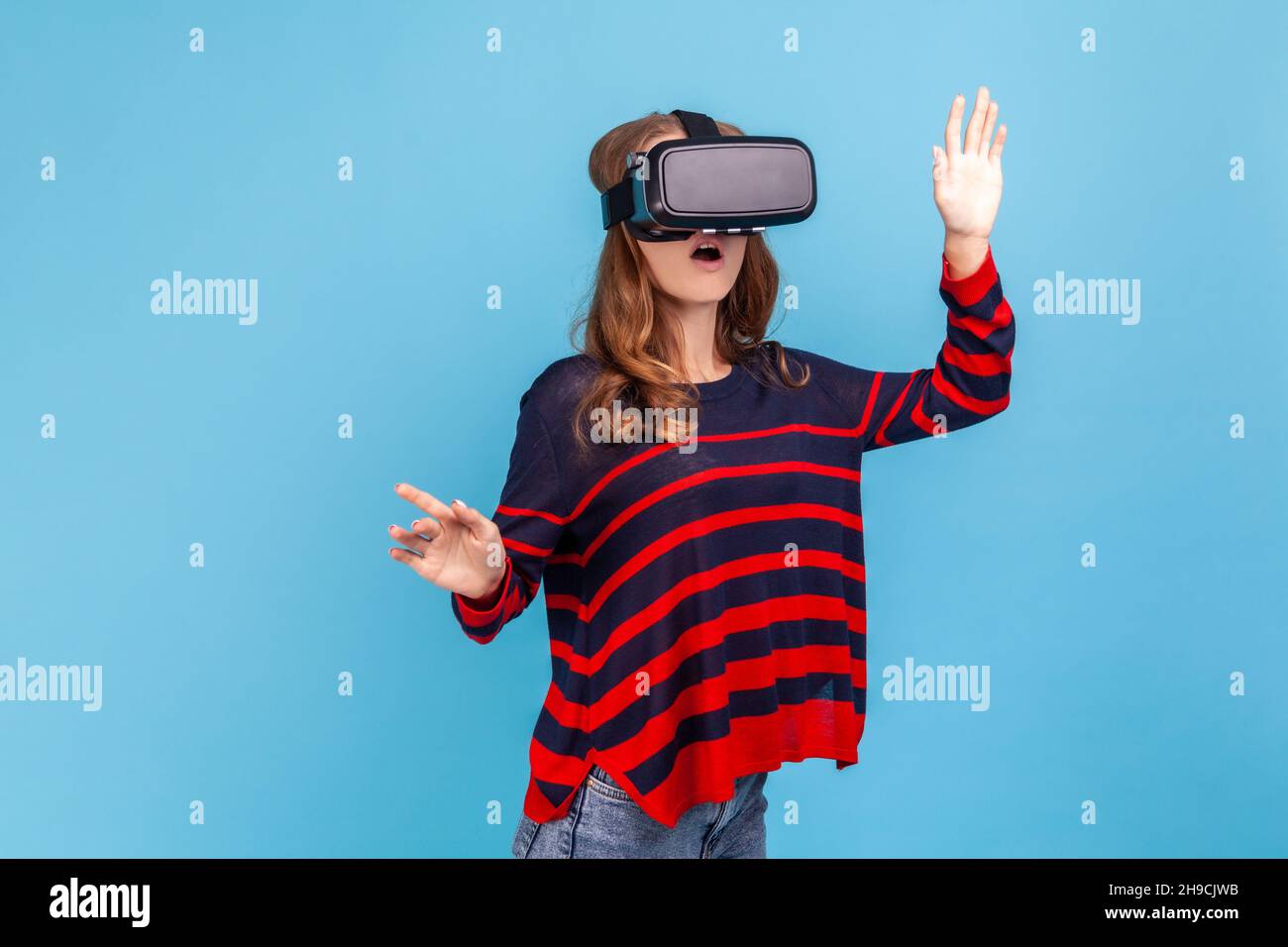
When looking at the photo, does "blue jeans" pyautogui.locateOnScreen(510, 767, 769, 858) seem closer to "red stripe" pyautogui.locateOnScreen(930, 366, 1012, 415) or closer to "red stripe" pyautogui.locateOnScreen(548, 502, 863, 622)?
"red stripe" pyautogui.locateOnScreen(548, 502, 863, 622)

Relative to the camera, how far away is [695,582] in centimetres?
136

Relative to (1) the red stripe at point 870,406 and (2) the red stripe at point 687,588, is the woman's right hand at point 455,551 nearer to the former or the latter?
(2) the red stripe at point 687,588

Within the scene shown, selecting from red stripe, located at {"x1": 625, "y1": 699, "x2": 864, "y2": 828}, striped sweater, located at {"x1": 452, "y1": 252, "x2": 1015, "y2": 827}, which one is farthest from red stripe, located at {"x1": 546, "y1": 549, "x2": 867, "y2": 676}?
red stripe, located at {"x1": 625, "y1": 699, "x2": 864, "y2": 828}

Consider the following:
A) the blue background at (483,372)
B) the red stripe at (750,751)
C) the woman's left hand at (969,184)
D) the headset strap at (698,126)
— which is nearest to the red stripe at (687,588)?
the red stripe at (750,751)

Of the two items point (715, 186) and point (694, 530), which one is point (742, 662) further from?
point (715, 186)

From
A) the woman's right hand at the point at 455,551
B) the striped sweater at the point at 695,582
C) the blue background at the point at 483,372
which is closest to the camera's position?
the woman's right hand at the point at 455,551

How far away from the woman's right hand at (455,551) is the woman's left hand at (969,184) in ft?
1.93

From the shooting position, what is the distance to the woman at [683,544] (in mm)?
1357

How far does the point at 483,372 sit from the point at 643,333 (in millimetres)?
810

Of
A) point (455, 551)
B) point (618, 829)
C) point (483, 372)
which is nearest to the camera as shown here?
point (455, 551)

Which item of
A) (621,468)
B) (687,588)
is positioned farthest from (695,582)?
(621,468)

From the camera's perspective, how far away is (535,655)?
226cm

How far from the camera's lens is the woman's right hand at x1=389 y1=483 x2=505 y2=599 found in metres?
1.25

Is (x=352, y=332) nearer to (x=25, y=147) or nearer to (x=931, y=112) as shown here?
(x=25, y=147)
